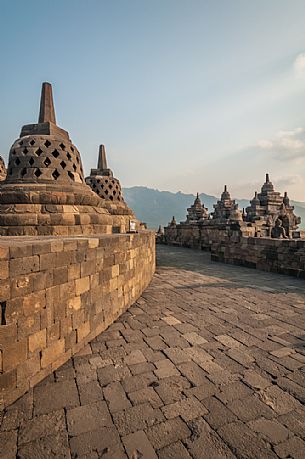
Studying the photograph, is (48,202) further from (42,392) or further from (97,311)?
(42,392)

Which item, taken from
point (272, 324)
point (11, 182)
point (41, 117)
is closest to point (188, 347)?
point (272, 324)

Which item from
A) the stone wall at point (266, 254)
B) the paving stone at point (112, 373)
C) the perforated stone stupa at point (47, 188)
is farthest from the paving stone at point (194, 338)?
the stone wall at point (266, 254)

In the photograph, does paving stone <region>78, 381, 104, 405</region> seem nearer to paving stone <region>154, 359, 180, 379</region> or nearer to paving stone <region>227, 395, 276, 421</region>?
paving stone <region>154, 359, 180, 379</region>

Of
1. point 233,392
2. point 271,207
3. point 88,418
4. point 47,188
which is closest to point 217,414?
point 233,392

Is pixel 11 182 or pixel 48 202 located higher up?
pixel 11 182

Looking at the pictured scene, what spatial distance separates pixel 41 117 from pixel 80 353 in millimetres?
6295

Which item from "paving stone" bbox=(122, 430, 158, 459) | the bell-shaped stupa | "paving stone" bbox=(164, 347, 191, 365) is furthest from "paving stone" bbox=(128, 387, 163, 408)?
the bell-shaped stupa

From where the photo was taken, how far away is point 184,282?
7.20 m

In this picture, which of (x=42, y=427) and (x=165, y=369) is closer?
(x=42, y=427)

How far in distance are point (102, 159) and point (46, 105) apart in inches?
258

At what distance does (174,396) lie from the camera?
2355 mm

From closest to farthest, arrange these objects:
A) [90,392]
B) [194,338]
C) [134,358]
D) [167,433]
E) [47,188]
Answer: [167,433] → [90,392] → [134,358] → [194,338] → [47,188]

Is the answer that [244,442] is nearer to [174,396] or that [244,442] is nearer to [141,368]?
[174,396]

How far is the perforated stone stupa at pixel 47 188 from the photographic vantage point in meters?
5.00
